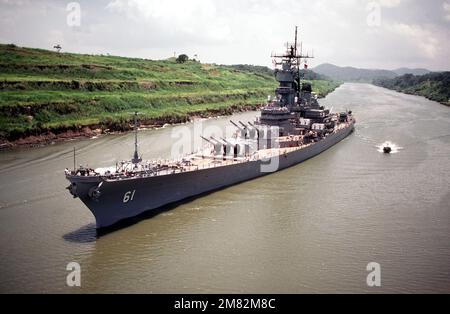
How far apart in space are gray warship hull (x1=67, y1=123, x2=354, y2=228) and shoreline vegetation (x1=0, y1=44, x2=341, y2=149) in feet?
72.8

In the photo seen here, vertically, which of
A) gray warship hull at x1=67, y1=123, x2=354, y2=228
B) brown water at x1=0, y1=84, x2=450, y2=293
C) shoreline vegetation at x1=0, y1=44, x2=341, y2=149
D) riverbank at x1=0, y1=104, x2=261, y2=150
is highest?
shoreline vegetation at x1=0, y1=44, x2=341, y2=149

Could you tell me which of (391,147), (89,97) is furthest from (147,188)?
(89,97)

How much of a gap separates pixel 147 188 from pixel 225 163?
7.18 m

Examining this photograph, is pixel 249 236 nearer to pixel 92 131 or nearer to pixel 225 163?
pixel 225 163

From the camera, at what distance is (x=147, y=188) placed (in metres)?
23.5

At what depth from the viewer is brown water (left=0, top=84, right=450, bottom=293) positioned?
1730cm

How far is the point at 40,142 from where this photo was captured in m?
41.2

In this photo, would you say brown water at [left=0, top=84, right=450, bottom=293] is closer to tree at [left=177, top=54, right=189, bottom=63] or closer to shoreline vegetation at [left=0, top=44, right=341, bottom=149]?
shoreline vegetation at [left=0, top=44, right=341, bottom=149]

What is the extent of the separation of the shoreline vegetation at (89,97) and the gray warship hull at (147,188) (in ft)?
72.8

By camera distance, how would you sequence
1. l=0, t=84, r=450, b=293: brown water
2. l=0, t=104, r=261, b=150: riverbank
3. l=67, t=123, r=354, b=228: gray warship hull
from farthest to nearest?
l=0, t=104, r=261, b=150: riverbank < l=67, t=123, r=354, b=228: gray warship hull < l=0, t=84, r=450, b=293: brown water

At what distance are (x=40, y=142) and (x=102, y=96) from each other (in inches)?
609

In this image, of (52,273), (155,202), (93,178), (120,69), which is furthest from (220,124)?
(52,273)

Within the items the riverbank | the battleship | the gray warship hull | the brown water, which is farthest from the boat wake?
the riverbank
